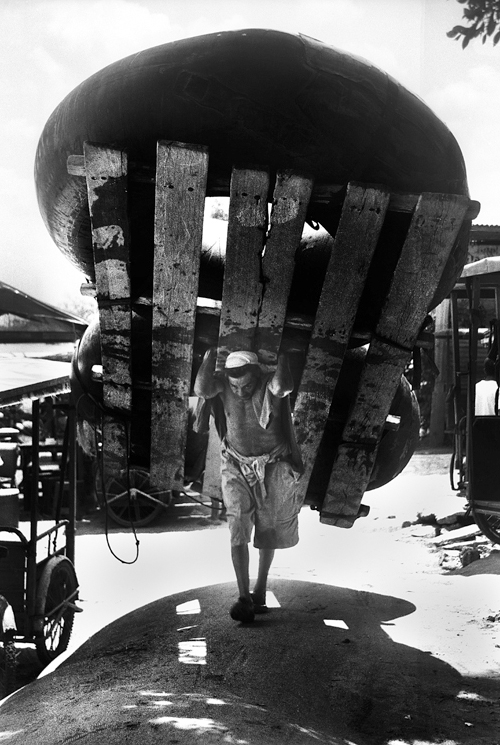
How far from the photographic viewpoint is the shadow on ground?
305 centimetres

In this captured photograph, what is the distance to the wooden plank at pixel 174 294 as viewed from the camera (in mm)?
3221

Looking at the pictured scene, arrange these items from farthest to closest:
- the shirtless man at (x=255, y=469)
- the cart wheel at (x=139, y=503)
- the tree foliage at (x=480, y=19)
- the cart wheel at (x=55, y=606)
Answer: the cart wheel at (x=139, y=503) → the cart wheel at (x=55, y=606) → the shirtless man at (x=255, y=469) → the tree foliage at (x=480, y=19)

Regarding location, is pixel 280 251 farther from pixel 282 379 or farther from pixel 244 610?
pixel 244 610

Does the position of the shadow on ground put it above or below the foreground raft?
below

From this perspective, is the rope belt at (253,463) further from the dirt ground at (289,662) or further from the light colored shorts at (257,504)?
the dirt ground at (289,662)

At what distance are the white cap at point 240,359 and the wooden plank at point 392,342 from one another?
1.84 ft

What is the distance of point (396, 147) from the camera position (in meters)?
3.39

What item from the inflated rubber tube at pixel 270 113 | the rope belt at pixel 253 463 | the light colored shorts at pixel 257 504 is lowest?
the light colored shorts at pixel 257 504

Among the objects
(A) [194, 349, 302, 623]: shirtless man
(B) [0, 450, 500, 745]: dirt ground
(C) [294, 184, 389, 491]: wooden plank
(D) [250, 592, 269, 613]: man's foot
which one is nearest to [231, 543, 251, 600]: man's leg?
(A) [194, 349, 302, 623]: shirtless man

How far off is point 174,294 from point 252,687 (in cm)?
189

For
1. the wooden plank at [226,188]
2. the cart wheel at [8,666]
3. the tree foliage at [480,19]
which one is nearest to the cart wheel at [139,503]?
the cart wheel at [8,666]

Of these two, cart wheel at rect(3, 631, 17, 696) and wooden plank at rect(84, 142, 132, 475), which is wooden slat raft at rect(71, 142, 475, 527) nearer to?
wooden plank at rect(84, 142, 132, 475)

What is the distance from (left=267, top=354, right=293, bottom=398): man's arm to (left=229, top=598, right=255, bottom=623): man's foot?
134 cm

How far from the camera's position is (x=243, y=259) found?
11.3 ft
